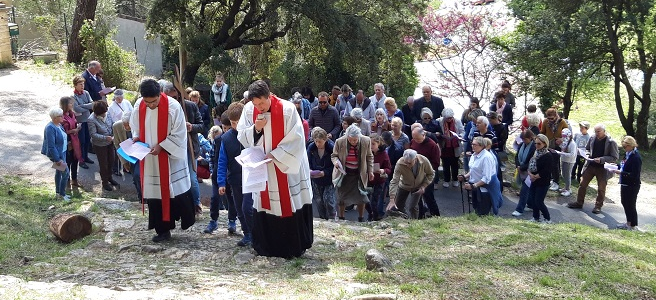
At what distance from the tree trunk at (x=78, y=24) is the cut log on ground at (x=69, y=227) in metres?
12.8

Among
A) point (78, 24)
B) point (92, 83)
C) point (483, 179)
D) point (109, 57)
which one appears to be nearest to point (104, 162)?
point (92, 83)

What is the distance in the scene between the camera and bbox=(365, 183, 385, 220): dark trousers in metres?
11.1

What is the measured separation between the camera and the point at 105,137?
11758mm

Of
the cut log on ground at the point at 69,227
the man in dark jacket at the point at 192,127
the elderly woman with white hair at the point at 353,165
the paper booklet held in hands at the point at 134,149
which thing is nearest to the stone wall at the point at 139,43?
the man in dark jacket at the point at 192,127

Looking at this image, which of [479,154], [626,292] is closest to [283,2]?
[479,154]

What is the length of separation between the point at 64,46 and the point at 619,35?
15914mm

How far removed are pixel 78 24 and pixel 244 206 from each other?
46.6 ft

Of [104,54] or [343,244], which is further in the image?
[104,54]

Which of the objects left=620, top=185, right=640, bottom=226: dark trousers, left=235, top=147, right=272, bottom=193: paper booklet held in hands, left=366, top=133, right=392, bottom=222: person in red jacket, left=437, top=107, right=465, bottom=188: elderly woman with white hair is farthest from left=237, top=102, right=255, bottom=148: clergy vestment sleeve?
left=620, top=185, right=640, bottom=226: dark trousers

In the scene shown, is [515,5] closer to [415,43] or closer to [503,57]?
[503,57]

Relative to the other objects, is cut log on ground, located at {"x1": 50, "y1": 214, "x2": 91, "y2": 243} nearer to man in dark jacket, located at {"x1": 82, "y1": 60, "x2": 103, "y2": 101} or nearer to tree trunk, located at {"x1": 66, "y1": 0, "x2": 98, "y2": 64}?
man in dark jacket, located at {"x1": 82, "y1": 60, "x2": 103, "y2": 101}

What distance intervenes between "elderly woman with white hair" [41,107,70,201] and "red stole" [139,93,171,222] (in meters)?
2.88

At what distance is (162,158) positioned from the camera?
26.6 ft

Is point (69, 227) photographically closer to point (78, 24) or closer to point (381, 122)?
point (381, 122)
